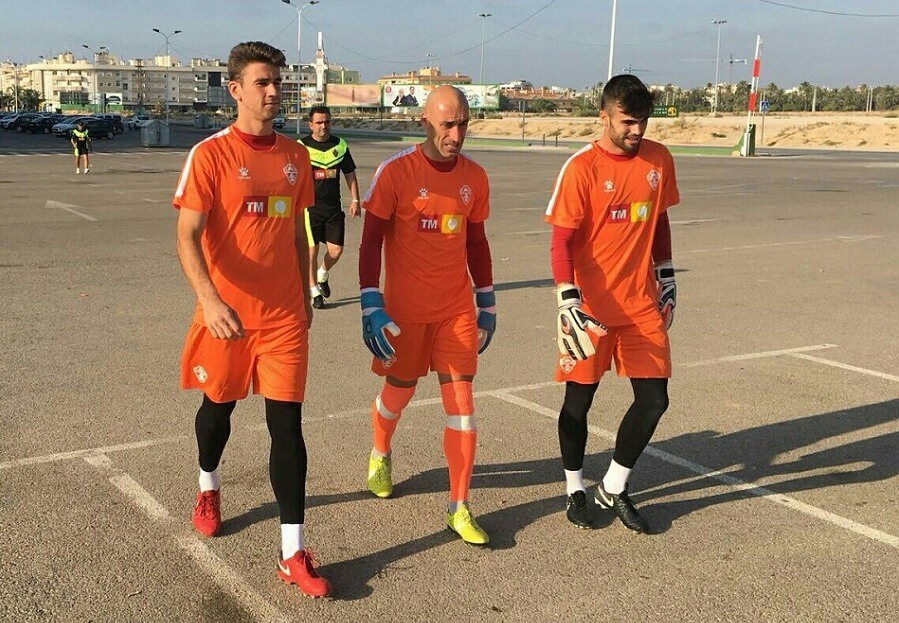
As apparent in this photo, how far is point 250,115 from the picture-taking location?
385 centimetres

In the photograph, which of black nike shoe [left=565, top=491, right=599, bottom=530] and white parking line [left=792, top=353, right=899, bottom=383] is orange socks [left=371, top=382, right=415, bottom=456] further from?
white parking line [left=792, top=353, right=899, bottom=383]

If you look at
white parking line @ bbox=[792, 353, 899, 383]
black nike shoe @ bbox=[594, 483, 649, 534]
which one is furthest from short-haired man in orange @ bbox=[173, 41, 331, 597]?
white parking line @ bbox=[792, 353, 899, 383]

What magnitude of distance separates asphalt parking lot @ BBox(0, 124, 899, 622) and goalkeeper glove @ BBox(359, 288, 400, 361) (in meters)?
0.86

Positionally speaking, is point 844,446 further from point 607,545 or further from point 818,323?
point 818,323

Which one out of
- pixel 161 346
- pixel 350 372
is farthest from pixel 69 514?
pixel 161 346

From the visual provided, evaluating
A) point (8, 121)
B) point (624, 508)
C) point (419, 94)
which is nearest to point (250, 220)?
point (624, 508)

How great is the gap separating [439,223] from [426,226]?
0.06 meters

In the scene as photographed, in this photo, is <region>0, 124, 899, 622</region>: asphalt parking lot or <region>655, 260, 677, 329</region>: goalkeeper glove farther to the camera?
<region>655, 260, 677, 329</region>: goalkeeper glove

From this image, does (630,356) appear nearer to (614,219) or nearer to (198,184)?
(614,219)

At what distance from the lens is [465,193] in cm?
436

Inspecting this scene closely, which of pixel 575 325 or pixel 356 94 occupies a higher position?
pixel 356 94

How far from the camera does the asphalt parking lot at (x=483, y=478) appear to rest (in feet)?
12.4

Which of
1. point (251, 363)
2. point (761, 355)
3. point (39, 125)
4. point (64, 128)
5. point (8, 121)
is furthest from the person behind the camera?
point (8, 121)

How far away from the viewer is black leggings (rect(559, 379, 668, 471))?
4.48 metres
